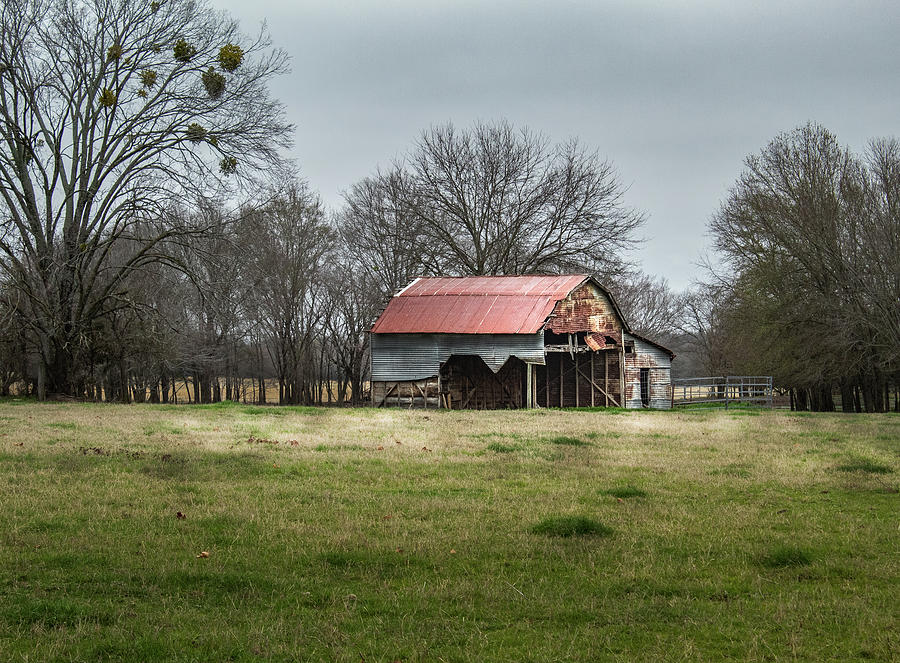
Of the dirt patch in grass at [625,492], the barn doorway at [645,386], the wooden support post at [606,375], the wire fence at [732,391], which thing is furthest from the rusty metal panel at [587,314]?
the dirt patch in grass at [625,492]

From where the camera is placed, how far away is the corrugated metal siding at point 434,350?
36281 millimetres

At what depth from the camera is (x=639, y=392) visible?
40406 millimetres

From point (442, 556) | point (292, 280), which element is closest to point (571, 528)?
point (442, 556)

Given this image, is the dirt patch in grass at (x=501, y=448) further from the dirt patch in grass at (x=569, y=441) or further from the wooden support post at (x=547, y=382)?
the wooden support post at (x=547, y=382)

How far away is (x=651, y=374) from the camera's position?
41.0m

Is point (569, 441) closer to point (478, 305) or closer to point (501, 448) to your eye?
point (501, 448)

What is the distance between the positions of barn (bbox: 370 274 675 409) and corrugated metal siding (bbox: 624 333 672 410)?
0.05m

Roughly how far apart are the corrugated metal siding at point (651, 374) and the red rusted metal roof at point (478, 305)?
17.8 ft

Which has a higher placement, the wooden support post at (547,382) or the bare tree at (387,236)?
the bare tree at (387,236)

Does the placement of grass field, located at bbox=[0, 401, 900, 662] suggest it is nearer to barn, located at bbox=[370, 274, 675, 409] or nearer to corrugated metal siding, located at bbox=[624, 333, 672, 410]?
barn, located at bbox=[370, 274, 675, 409]

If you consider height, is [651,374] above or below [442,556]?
above

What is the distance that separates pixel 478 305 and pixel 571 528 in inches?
1202

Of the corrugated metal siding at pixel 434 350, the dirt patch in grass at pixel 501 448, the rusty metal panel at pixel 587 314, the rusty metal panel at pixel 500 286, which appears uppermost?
the rusty metal panel at pixel 500 286

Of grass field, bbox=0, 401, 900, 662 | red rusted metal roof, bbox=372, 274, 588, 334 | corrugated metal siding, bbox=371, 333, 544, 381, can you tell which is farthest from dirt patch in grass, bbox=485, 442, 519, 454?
corrugated metal siding, bbox=371, 333, 544, 381
